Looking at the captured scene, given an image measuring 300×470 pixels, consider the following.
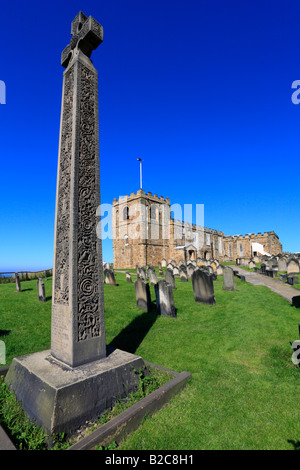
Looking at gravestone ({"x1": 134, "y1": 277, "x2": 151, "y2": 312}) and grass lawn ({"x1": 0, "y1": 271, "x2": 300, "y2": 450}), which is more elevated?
gravestone ({"x1": 134, "y1": 277, "x2": 151, "y2": 312})

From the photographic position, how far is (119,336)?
19.2ft

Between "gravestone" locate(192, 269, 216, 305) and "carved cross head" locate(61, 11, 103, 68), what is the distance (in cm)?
725

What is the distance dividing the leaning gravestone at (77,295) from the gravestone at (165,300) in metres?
3.94

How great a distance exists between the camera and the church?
108 ft

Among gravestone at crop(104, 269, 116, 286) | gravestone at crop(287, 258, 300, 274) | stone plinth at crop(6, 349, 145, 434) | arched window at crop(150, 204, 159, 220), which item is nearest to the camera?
stone plinth at crop(6, 349, 145, 434)

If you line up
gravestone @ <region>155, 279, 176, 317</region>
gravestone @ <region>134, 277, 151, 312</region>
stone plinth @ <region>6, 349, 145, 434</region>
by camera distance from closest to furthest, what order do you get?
stone plinth @ <region>6, 349, 145, 434</region> < gravestone @ <region>155, 279, 176, 317</region> < gravestone @ <region>134, 277, 151, 312</region>

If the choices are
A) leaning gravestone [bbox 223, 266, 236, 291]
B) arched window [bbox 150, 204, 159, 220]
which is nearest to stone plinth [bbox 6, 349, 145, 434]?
leaning gravestone [bbox 223, 266, 236, 291]

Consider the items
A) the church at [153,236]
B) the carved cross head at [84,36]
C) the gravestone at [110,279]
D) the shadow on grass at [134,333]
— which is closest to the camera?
the carved cross head at [84,36]

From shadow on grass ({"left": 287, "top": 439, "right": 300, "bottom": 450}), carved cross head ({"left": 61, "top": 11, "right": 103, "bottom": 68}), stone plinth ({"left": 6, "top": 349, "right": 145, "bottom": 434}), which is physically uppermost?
carved cross head ({"left": 61, "top": 11, "right": 103, "bottom": 68})

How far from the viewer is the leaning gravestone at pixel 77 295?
104 inches

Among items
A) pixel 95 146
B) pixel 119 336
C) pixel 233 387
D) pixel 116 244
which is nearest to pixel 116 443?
pixel 233 387

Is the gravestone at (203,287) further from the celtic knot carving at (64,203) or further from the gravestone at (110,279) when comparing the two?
the gravestone at (110,279)

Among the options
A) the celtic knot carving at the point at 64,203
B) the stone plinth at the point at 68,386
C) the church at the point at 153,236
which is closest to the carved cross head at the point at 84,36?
the celtic knot carving at the point at 64,203

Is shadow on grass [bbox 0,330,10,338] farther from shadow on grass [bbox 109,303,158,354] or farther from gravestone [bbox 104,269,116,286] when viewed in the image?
gravestone [bbox 104,269,116,286]
